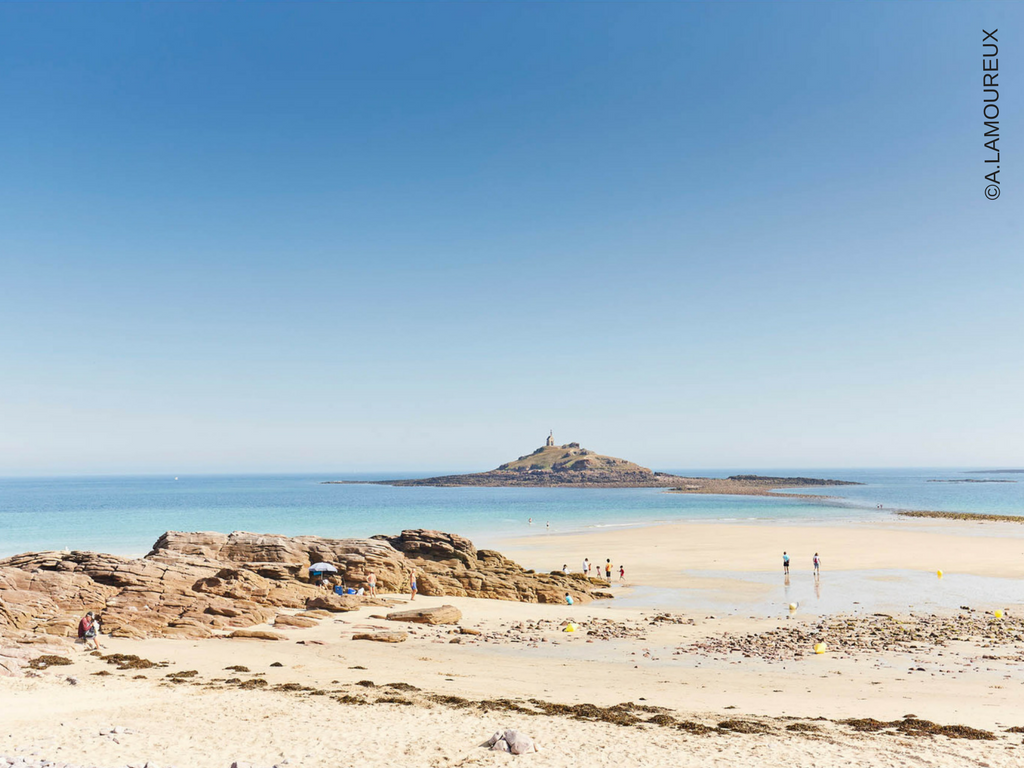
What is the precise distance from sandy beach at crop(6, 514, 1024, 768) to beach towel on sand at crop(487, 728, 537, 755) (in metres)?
0.23

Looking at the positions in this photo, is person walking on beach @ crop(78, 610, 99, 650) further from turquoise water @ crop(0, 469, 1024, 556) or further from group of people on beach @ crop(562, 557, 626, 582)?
turquoise water @ crop(0, 469, 1024, 556)

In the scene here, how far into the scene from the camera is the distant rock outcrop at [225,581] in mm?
23422

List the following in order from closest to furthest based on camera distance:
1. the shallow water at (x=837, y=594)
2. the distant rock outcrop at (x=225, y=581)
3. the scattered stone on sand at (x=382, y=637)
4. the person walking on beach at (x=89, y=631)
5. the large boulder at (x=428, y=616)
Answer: the person walking on beach at (x=89, y=631), the scattered stone on sand at (x=382, y=637), the distant rock outcrop at (x=225, y=581), the large boulder at (x=428, y=616), the shallow water at (x=837, y=594)

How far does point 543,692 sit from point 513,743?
17.1 feet

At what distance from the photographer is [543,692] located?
56.5ft

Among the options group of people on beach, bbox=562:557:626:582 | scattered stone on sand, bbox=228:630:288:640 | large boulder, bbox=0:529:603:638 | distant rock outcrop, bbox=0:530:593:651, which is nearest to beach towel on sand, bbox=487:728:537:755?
scattered stone on sand, bbox=228:630:288:640

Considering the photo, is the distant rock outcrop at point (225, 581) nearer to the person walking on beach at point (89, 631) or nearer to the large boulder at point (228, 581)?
the large boulder at point (228, 581)

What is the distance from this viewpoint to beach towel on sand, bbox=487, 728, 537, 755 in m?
12.2

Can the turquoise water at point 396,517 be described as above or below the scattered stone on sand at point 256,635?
below

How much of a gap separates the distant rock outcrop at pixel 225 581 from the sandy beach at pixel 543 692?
89.3 inches

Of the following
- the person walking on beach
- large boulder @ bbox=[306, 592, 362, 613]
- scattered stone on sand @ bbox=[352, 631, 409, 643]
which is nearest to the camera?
the person walking on beach

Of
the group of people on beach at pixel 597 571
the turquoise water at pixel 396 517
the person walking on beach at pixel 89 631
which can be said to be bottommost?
the turquoise water at pixel 396 517

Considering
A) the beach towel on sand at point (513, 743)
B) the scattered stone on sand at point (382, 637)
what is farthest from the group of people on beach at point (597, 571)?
the beach towel on sand at point (513, 743)

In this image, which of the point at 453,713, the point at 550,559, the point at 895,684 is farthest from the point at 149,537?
the point at 895,684
